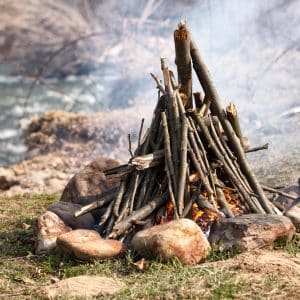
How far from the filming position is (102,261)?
228 inches

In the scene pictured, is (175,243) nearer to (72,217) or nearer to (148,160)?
(148,160)

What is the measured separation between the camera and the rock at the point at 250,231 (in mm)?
5703

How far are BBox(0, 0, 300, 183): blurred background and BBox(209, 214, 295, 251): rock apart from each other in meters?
4.29

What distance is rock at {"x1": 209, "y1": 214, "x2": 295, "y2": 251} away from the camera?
5703 mm

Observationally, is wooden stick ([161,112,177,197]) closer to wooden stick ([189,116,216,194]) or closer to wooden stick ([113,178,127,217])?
wooden stick ([189,116,216,194])

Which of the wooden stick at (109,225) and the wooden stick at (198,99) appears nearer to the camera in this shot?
the wooden stick at (109,225)

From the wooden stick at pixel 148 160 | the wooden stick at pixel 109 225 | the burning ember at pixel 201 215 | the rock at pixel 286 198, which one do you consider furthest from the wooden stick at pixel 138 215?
the rock at pixel 286 198

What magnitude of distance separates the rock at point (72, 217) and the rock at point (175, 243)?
1.37 meters

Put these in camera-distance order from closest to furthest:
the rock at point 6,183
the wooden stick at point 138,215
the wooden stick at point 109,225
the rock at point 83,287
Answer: the rock at point 83,287 < the wooden stick at point 138,215 < the wooden stick at point 109,225 < the rock at point 6,183

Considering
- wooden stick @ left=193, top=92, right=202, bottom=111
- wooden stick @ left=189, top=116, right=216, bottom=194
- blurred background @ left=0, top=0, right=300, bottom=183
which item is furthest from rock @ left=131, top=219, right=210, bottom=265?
blurred background @ left=0, top=0, right=300, bottom=183

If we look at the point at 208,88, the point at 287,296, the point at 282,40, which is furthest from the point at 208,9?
the point at 287,296

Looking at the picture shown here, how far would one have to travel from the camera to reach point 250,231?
226 inches

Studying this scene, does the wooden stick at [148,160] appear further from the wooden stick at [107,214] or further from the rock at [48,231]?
the rock at [48,231]

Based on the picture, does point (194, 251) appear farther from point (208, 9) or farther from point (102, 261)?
point (208, 9)
